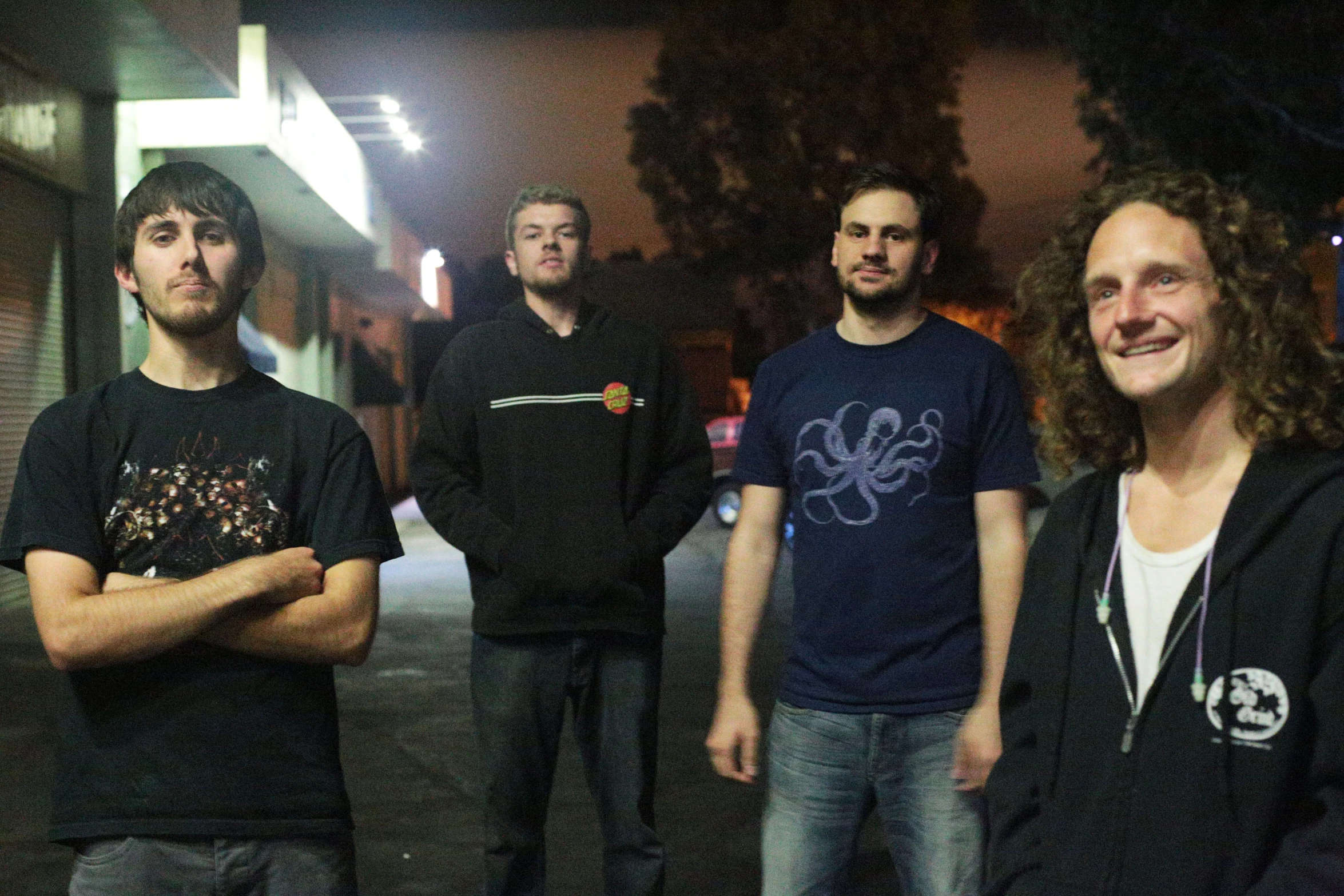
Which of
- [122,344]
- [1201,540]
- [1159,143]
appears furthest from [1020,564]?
[1159,143]

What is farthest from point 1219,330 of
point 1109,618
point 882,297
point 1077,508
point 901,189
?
point 901,189

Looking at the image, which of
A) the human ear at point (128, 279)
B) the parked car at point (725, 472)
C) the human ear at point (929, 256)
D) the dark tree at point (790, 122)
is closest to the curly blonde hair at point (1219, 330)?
the human ear at point (929, 256)

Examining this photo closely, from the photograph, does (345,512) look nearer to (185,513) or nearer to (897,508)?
(185,513)

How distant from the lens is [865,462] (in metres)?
3.22

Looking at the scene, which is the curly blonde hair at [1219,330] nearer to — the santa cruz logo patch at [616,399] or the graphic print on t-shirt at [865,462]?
the graphic print on t-shirt at [865,462]

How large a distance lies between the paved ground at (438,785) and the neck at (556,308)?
210cm

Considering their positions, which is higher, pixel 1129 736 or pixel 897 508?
pixel 897 508

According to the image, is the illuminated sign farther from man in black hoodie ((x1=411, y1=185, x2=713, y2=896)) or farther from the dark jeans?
the dark jeans

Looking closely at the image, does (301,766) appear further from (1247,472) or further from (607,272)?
(607,272)

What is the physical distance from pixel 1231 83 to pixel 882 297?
14367mm

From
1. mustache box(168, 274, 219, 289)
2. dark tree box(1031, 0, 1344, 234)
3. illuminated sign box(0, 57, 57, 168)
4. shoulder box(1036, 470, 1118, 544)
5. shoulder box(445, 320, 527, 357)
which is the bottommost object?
shoulder box(1036, 470, 1118, 544)

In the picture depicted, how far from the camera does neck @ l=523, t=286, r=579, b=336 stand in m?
4.20

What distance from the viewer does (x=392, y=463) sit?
3183 cm

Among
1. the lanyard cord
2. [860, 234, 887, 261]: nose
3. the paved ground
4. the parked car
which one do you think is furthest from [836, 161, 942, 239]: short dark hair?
the parked car
